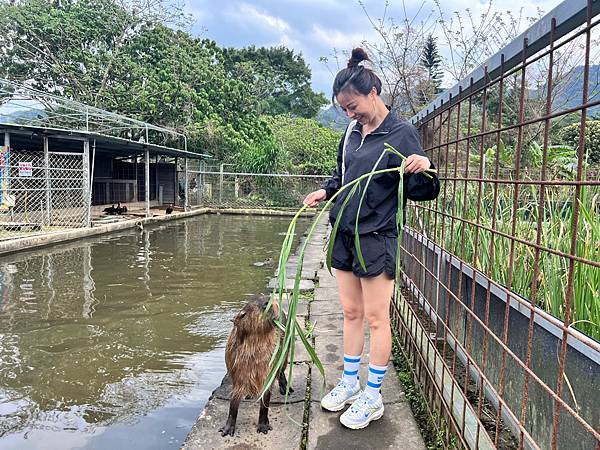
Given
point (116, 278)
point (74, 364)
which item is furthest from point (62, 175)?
point (74, 364)

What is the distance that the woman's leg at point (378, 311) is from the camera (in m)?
2.01

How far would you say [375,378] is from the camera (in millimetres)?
2086

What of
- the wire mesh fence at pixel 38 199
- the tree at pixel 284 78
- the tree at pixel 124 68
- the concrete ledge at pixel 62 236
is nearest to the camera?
the concrete ledge at pixel 62 236

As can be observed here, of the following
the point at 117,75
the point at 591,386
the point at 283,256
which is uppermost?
the point at 117,75

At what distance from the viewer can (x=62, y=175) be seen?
1112cm

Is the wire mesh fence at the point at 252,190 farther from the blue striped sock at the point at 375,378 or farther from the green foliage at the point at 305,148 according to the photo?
the blue striped sock at the point at 375,378

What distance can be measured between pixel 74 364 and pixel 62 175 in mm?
9039

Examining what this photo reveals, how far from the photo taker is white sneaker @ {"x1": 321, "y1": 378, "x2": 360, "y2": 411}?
7.27 ft

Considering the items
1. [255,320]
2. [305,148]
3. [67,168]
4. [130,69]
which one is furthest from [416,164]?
[305,148]

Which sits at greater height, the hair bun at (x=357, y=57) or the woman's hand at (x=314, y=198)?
the hair bun at (x=357, y=57)

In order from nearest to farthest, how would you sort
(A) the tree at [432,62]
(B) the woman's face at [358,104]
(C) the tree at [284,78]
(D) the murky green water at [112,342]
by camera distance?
(B) the woman's face at [358,104]
(D) the murky green water at [112,342]
(A) the tree at [432,62]
(C) the tree at [284,78]

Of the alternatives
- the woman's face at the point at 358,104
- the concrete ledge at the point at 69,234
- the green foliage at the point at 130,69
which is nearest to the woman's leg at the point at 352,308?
the woman's face at the point at 358,104

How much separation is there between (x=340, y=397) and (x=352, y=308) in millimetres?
435

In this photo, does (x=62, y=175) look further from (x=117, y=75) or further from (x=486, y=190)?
(x=486, y=190)
